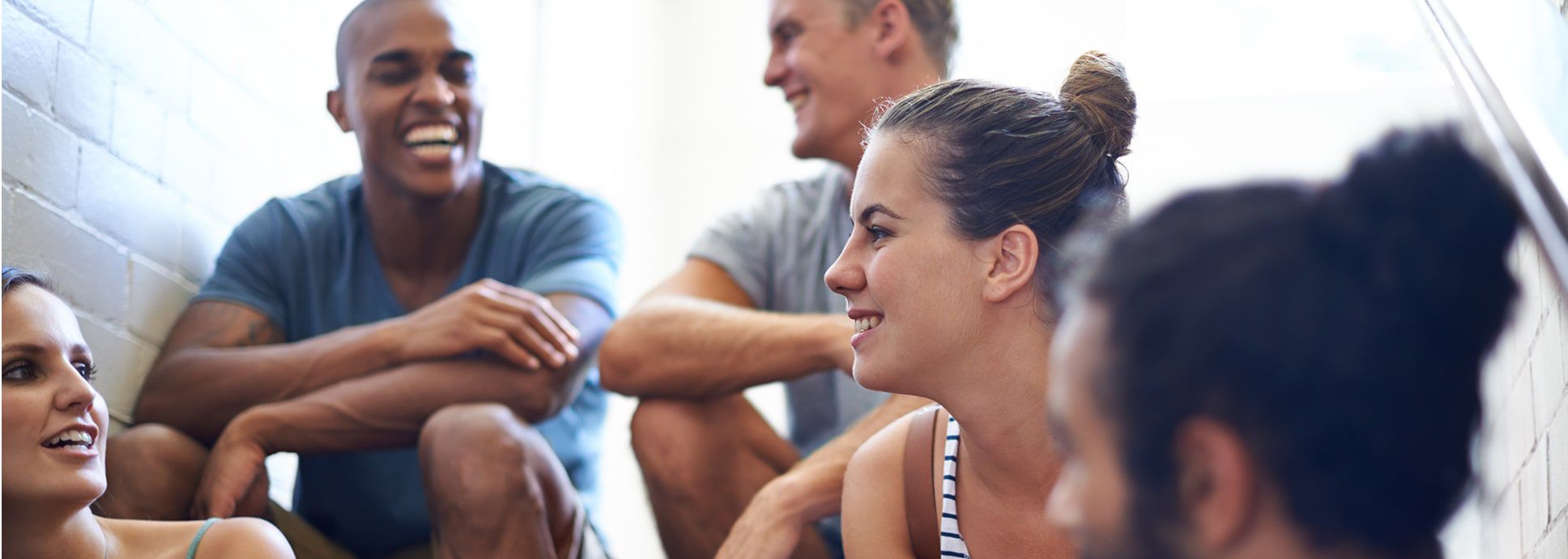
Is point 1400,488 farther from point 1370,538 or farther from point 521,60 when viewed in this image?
point 521,60

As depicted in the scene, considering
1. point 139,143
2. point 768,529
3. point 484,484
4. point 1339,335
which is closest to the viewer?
point 1339,335

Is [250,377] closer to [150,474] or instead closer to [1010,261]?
[150,474]

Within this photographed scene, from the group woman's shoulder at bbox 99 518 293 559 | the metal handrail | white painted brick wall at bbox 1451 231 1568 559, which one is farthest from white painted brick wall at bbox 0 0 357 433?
white painted brick wall at bbox 1451 231 1568 559

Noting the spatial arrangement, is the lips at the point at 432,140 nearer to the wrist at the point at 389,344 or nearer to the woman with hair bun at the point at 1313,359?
the wrist at the point at 389,344

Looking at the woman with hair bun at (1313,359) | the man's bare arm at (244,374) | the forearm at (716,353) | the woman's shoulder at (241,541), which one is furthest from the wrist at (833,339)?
the woman with hair bun at (1313,359)

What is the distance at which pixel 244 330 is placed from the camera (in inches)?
89.8

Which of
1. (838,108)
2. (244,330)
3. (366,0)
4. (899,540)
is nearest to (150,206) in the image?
(244,330)

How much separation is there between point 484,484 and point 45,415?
540mm

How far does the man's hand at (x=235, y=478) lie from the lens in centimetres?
193

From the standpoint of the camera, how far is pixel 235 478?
1954 mm

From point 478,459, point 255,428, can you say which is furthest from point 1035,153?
point 255,428

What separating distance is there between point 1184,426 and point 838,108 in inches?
69.4

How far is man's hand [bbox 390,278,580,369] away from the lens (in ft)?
6.77

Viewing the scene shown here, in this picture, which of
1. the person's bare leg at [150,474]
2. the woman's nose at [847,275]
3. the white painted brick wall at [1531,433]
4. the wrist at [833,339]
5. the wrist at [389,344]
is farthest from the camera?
the wrist at [389,344]
